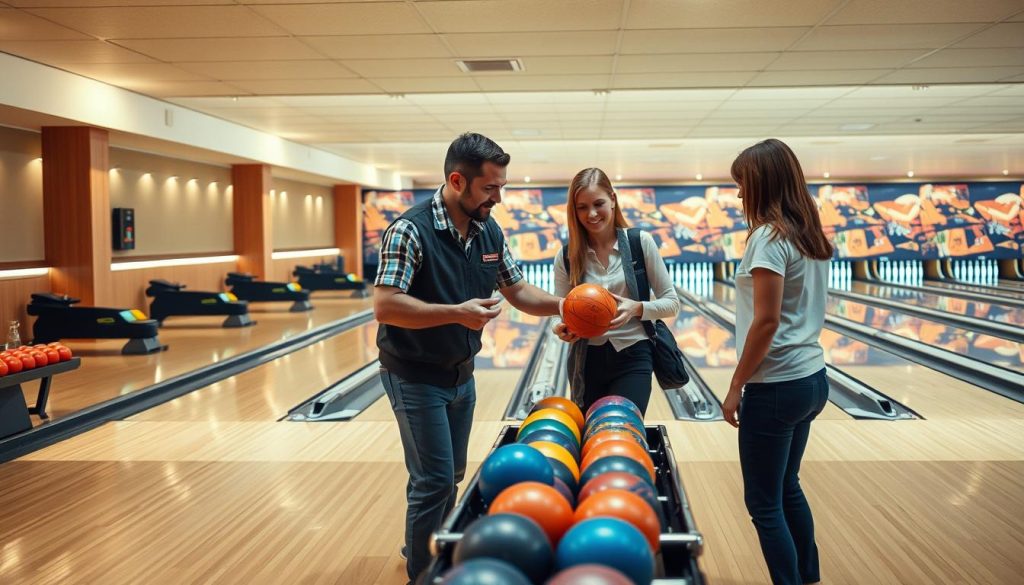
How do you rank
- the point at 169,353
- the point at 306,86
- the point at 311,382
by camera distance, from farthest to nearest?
the point at 169,353 → the point at 306,86 → the point at 311,382

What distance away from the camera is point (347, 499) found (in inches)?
136

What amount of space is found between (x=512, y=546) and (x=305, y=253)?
12992mm

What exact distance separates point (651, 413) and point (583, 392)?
99.4 inches

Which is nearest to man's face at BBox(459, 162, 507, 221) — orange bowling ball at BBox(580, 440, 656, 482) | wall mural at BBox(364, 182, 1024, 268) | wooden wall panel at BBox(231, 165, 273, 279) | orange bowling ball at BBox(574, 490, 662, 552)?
orange bowling ball at BBox(580, 440, 656, 482)

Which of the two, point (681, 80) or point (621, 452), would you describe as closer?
point (621, 452)

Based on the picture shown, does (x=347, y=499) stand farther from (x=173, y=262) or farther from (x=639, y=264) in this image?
(x=173, y=262)

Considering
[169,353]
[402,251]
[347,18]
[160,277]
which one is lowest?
[169,353]

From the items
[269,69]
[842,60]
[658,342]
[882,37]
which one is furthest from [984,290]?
[658,342]

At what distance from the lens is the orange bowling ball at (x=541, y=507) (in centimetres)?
149

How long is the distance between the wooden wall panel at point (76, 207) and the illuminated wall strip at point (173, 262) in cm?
110

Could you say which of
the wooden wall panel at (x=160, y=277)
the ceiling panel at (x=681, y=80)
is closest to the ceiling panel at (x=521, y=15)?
the ceiling panel at (x=681, y=80)

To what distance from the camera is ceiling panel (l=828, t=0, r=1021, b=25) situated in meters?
4.38

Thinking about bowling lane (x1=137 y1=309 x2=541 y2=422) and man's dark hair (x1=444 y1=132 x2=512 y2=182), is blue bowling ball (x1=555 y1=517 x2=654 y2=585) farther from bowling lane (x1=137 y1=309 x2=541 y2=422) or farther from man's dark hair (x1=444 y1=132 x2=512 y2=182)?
bowling lane (x1=137 y1=309 x2=541 y2=422)

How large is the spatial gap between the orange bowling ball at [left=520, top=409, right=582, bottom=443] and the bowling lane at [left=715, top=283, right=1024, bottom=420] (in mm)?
3484
